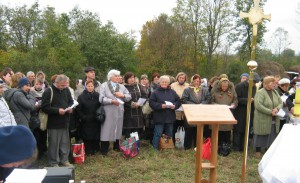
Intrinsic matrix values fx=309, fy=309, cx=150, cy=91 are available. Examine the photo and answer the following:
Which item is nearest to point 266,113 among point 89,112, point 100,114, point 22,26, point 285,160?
point 100,114

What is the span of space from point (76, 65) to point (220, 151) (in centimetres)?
1727

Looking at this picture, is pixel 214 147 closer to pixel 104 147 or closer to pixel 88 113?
pixel 88 113

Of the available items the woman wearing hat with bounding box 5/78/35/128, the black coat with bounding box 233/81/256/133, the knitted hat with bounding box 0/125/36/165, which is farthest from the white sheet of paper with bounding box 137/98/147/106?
the knitted hat with bounding box 0/125/36/165

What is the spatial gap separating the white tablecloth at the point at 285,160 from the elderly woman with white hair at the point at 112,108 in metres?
3.86

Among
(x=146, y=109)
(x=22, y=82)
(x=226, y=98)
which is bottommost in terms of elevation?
(x=146, y=109)

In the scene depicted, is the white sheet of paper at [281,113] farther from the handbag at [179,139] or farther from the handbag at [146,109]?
the handbag at [146,109]

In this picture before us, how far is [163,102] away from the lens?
22.2 feet

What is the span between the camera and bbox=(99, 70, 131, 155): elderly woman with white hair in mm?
6297

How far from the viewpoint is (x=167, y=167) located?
19.0 feet

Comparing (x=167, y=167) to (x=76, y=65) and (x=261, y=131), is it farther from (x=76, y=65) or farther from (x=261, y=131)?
(x=76, y=65)

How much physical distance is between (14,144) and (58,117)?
3515 mm

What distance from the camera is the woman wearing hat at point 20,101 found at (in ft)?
16.2

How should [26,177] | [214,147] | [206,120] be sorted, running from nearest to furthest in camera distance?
[26,177]
[206,120]
[214,147]

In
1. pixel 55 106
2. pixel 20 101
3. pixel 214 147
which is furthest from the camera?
pixel 55 106
